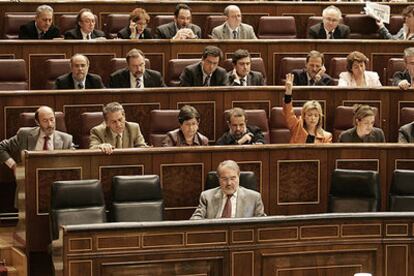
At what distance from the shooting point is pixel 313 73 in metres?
5.38

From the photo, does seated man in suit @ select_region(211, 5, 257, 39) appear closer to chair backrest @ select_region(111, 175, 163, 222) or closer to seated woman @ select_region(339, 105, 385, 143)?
seated woman @ select_region(339, 105, 385, 143)

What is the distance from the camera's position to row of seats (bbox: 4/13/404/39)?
585 centimetres

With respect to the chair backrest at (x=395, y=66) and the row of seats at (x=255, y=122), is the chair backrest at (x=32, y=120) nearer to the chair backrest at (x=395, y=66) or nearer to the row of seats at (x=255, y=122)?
the row of seats at (x=255, y=122)

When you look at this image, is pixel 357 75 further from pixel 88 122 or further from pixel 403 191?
pixel 88 122

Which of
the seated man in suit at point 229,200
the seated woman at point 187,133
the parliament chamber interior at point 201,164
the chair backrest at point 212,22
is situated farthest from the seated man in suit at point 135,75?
the seated man in suit at point 229,200

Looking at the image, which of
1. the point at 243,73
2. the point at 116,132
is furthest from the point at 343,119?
the point at 116,132

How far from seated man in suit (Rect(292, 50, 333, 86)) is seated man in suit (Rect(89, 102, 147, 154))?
1.05m

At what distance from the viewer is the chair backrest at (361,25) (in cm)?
626

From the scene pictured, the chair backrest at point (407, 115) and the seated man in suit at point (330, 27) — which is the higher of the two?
the seated man in suit at point (330, 27)

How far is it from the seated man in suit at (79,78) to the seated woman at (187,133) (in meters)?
0.65

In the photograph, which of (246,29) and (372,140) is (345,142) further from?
(246,29)

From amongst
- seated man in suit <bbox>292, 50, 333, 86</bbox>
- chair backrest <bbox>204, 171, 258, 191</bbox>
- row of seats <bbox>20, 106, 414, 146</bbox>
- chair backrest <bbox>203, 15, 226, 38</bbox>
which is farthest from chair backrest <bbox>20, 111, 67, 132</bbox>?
chair backrest <bbox>203, 15, 226, 38</bbox>

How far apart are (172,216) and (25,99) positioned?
0.91 m

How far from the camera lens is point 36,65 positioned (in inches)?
214
